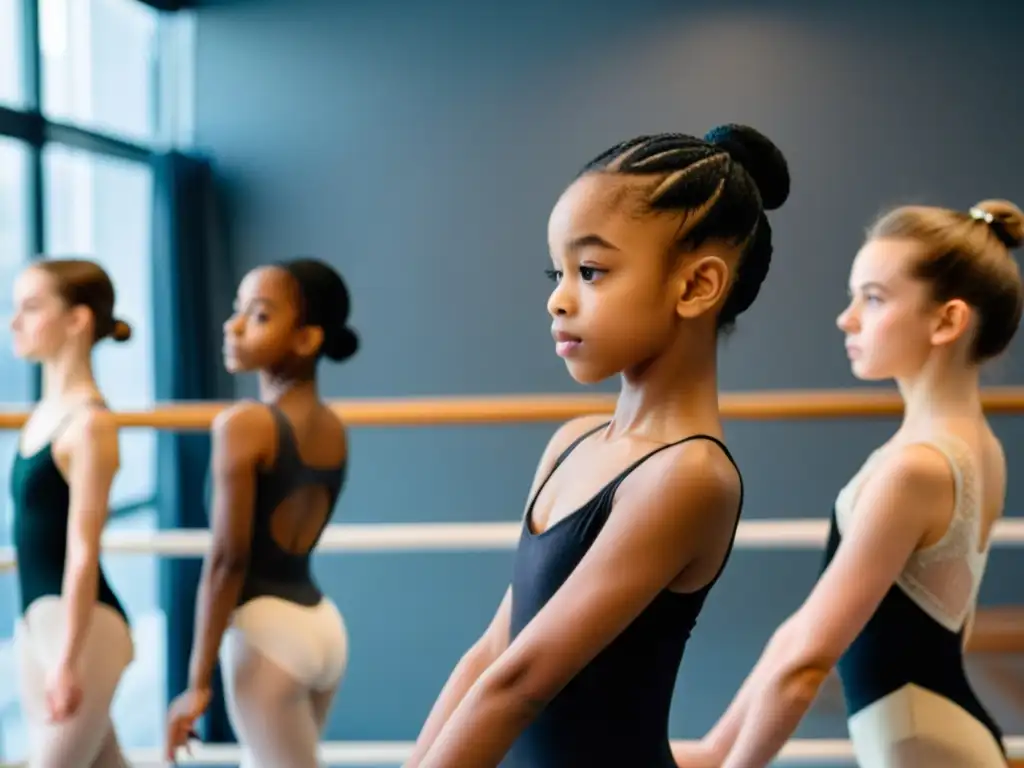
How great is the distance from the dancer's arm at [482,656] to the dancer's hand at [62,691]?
2.63 ft

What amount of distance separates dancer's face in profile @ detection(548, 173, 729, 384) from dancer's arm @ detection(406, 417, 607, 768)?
0.45 ft

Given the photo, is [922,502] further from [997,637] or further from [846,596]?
[997,637]

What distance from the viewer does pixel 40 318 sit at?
154cm

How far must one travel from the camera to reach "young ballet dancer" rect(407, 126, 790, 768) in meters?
0.65

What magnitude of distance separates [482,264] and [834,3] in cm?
156

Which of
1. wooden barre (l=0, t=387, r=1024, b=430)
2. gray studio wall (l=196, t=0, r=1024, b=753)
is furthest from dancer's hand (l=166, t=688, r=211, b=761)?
gray studio wall (l=196, t=0, r=1024, b=753)

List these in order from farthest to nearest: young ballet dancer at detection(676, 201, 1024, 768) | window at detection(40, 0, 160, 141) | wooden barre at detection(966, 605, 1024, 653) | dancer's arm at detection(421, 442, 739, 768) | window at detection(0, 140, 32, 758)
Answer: window at detection(40, 0, 160, 141) → window at detection(0, 140, 32, 758) → wooden barre at detection(966, 605, 1024, 653) → young ballet dancer at detection(676, 201, 1024, 768) → dancer's arm at detection(421, 442, 739, 768)

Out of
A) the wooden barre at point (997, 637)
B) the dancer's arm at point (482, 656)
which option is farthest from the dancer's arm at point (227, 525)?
the wooden barre at point (997, 637)

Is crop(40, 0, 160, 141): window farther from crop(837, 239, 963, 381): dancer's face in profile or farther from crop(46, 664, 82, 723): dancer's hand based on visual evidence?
crop(837, 239, 963, 381): dancer's face in profile

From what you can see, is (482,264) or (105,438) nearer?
(105,438)

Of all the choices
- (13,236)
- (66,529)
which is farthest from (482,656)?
(13,236)

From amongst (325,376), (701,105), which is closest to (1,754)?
(325,376)

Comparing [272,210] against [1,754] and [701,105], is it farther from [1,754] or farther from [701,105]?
[1,754]

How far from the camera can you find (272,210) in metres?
4.17
